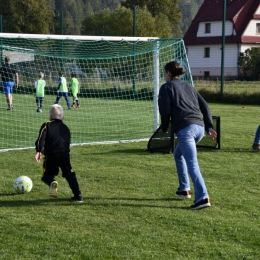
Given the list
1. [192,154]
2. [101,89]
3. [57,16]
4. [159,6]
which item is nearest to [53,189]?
[192,154]

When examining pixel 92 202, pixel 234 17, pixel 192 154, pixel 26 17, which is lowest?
pixel 92 202

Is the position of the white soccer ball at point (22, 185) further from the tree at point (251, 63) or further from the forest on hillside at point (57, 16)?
the tree at point (251, 63)

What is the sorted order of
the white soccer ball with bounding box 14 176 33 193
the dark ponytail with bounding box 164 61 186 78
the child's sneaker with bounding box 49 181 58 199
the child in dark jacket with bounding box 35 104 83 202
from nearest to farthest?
the dark ponytail with bounding box 164 61 186 78
the child in dark jacket with bounding box 35 104 83 202
the child's sneaker with bounding box 49 181 58 199
the white soccer ball with bounding box 14 176 33 193

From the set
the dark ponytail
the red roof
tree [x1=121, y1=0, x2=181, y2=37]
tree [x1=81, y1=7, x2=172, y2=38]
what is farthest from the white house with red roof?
the dark ponytail

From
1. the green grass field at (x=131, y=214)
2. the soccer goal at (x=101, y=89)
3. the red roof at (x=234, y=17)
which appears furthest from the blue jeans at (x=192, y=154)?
the red roof at (x=234, y=17)

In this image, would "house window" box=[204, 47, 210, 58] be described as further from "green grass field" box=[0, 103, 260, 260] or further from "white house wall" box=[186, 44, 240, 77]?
"green grass field" box=[0, 103, 260, 260]

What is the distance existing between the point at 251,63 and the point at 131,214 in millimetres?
30325

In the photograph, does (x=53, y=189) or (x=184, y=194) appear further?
(x=184, y=194)

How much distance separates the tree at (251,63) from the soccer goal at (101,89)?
47.1 ft

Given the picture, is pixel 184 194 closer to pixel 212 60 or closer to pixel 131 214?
pixel 131 214

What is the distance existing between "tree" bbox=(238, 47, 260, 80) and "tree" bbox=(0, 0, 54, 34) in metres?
13.5

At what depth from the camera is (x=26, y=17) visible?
42188 millimetres

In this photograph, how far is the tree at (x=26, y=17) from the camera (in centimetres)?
3966

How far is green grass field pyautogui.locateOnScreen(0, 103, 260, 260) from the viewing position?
4621 millimetres
